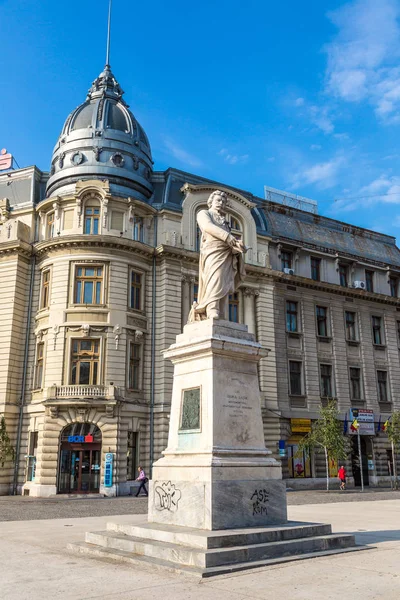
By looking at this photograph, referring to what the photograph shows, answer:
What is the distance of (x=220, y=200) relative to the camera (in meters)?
12.2

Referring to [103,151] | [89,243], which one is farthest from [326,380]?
[103,151]

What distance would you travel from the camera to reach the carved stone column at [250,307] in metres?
35.5

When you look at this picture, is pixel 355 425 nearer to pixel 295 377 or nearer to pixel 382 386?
pixel 295 377

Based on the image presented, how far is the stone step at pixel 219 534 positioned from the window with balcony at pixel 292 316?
92.3 ft

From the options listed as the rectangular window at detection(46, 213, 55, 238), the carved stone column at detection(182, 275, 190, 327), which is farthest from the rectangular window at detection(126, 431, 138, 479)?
the rectangular window at detection(46, 213, 55, 238)

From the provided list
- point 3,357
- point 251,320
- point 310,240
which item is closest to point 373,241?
point 310,240

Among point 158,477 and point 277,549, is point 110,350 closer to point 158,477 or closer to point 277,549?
point 158,477

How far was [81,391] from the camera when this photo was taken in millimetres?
29266

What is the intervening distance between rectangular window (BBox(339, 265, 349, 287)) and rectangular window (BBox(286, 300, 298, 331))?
511 cm

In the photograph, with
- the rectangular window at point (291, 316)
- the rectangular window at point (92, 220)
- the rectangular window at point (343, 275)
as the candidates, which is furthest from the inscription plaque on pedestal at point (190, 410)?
the rectangular window at point (343, 275)

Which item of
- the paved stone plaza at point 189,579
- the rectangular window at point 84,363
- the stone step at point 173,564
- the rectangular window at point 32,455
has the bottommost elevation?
the paved stone plaza at point 189,579

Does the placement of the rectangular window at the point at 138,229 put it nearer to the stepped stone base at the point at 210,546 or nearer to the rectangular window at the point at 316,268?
the rectangular window at the point at 316,268

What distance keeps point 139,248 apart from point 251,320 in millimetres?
8442

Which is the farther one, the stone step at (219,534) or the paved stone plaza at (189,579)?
the stone step at (219,534)
